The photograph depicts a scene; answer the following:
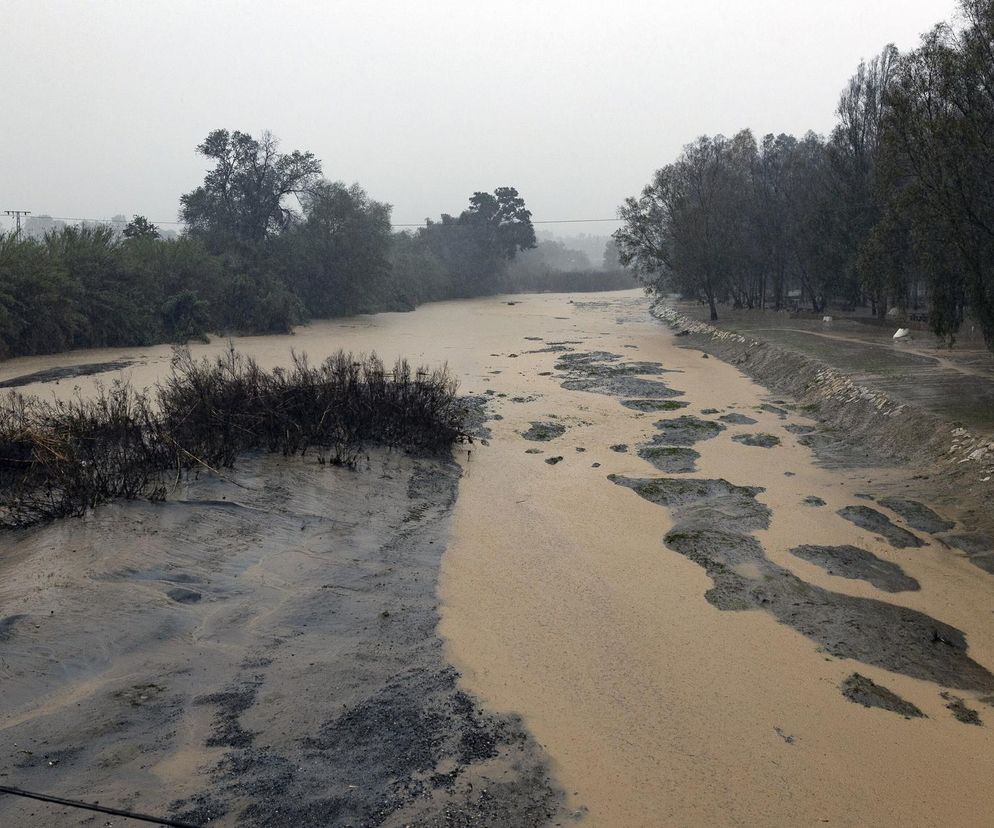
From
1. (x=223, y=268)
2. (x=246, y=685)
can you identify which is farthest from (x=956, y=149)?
(x=223, y=268)

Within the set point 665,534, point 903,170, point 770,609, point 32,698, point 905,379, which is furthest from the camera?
point 905,379

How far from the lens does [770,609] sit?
679 cm

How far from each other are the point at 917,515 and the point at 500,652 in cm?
580

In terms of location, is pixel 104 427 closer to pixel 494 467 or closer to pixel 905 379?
pixel 494 467

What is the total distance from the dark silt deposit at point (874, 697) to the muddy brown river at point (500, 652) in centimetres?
2

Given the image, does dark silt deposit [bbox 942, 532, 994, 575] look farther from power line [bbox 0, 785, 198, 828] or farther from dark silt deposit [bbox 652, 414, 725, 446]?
power line [bbox 0, 785, 198, 828]

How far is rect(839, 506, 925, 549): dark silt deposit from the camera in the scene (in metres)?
8.30

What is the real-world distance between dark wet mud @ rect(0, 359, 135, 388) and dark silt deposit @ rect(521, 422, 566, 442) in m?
11.9

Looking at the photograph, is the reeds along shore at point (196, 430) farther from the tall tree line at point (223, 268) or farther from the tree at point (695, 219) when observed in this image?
the tree at point (695, 219)

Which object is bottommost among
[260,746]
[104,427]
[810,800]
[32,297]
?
[810,800]

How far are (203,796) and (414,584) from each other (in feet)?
10.4

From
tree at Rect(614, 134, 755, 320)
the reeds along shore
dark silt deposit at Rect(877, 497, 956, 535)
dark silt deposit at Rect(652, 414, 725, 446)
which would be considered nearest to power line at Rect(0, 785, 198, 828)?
the reeds along shore

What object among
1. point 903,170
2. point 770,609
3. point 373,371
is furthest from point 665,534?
point 903,170

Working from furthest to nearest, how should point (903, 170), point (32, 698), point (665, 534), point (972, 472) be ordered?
point (903, 170) < point (972, 472) < point (665, 534) < point (32, 698)
